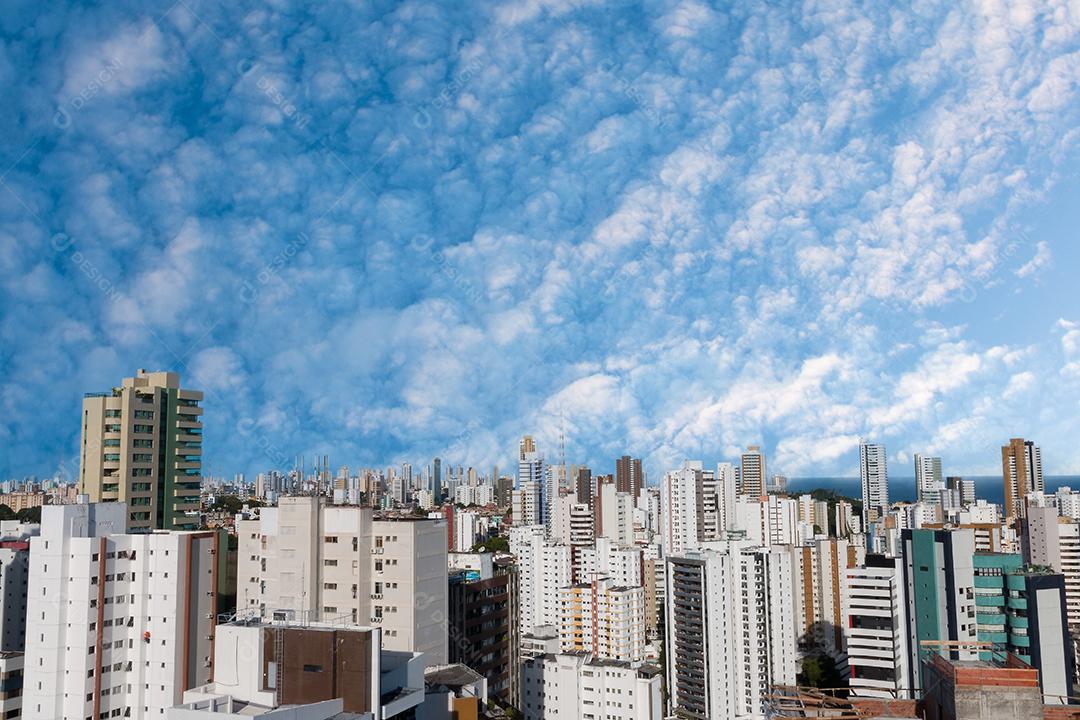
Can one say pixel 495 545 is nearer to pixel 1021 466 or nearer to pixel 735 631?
pixel 735 631

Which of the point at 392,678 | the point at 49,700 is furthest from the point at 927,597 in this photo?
the point at 49,700

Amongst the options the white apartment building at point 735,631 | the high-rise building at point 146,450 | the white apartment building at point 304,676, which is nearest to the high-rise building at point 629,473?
the white apartment building at point 735,631

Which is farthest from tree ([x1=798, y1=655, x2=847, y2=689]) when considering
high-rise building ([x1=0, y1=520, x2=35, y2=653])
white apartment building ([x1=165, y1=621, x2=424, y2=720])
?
high-rise building ([x1=0, y1=520, x2=35, y2=653])

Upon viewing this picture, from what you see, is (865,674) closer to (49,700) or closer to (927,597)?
(927,597)

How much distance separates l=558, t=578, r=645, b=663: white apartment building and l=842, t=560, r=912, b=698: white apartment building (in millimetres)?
Answer: 6324

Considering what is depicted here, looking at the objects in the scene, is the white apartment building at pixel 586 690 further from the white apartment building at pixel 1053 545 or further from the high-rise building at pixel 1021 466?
the high-rise building at pixel 1021 466

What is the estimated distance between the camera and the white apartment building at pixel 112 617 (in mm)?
9219

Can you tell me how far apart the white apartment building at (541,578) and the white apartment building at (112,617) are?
38.2ft

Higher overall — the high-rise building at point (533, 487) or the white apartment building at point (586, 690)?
the high-rise building at point (533, 487)

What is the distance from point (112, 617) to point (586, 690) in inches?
289

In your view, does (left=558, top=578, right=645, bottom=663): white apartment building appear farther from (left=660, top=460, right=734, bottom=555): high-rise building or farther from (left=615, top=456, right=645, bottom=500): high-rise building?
(left=615, top=456, right=645, bottom=500): high-rise building

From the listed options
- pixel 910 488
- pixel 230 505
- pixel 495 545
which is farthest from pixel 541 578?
pixel 910 488

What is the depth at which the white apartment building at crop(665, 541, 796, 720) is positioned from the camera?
16.3m

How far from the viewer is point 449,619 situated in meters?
11.9
